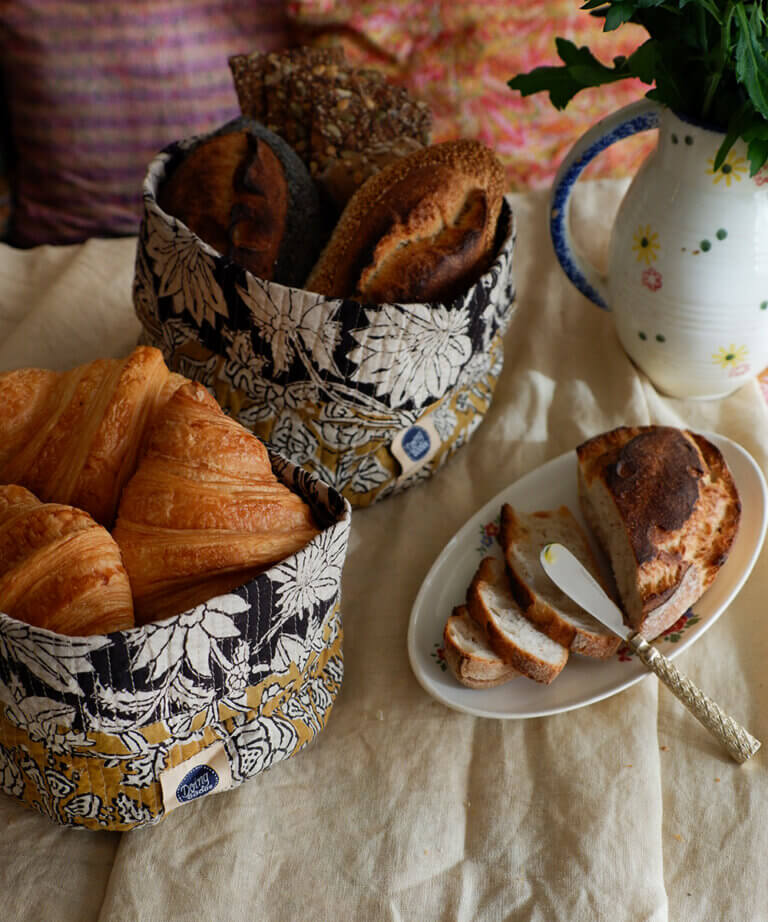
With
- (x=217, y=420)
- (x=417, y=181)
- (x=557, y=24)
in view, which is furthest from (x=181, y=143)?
(x=557, y=24)

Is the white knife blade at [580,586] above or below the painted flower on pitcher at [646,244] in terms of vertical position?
below

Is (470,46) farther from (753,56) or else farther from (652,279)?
(753,56)

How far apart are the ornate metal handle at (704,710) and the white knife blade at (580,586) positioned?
0.03 meters

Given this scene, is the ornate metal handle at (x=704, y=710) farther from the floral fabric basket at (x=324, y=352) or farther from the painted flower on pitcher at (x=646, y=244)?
the painted flower on pitcher at (x=646, y=244)

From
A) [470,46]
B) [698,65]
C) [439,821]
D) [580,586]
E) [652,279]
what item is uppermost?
[698,65]

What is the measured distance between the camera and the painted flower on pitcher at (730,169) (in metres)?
0.96

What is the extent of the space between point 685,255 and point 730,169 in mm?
100

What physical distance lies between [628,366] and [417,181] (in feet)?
1.25

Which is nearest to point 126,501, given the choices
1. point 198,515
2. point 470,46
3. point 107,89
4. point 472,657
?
→ point 198,515

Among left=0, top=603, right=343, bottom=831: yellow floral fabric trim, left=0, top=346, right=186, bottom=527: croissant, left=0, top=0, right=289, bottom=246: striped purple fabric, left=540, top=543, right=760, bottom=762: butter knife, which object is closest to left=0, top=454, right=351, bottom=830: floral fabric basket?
left=0, top=603, right=343, bottom=831: yellow floral fabric trim

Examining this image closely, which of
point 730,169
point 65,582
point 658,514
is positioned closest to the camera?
point 65,582

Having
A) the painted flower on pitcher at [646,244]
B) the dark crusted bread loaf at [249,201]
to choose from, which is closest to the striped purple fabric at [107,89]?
the dark crusted bread loaf at [249,201]

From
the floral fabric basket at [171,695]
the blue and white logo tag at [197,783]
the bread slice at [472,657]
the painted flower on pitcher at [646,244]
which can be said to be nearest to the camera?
the floral fabric basket at [171,695]

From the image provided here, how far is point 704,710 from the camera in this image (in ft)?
2.64
